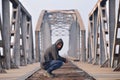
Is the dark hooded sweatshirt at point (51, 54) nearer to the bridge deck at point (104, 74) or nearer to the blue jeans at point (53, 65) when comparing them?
the blue jeans at point (53, 65)

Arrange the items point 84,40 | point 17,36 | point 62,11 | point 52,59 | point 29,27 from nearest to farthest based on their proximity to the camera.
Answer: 1. point 52,59
2. point 17,36
3. point 29,27
4. point 84,40
5. point 62,11

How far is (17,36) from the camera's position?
20.6 metres

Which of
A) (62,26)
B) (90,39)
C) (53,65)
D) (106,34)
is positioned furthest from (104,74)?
(62,26)

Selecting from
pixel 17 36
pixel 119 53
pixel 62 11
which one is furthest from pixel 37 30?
pixel 119 53

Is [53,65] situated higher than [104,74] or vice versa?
[53,65]

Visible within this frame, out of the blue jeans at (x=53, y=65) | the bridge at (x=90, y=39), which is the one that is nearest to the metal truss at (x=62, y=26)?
the bridge at (x=90, y=39)

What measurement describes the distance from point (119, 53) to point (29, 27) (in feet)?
52.6

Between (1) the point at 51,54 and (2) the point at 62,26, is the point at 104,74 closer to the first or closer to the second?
(1) the point at 51,54

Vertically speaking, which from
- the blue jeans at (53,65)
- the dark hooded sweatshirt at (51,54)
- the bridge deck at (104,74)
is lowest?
the bridge deck at (104,74)

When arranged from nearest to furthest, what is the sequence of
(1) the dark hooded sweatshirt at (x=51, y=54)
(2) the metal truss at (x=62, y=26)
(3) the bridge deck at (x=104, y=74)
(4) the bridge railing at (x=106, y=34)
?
1. (3) the bridge deck at (x=104, y=74)
2. (1) the dark hooded sweatshirt at (x=51, y=54)
3. (4) the bridge railing at (x=106, y=34)
4. (2) the metal truss at (x=62, y=26)

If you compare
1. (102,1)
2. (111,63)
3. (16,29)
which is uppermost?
(102,1)

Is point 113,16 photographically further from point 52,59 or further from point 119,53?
point 52,59

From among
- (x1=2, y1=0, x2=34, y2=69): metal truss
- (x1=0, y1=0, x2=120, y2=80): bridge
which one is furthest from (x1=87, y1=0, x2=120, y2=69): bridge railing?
(x1=2, y1=0, x2=34, y2=69): metal truss

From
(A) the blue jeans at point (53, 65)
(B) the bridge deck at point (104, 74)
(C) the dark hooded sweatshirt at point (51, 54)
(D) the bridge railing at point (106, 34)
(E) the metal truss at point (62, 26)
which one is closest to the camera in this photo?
(B) the bridge deck at point (104, 74)
